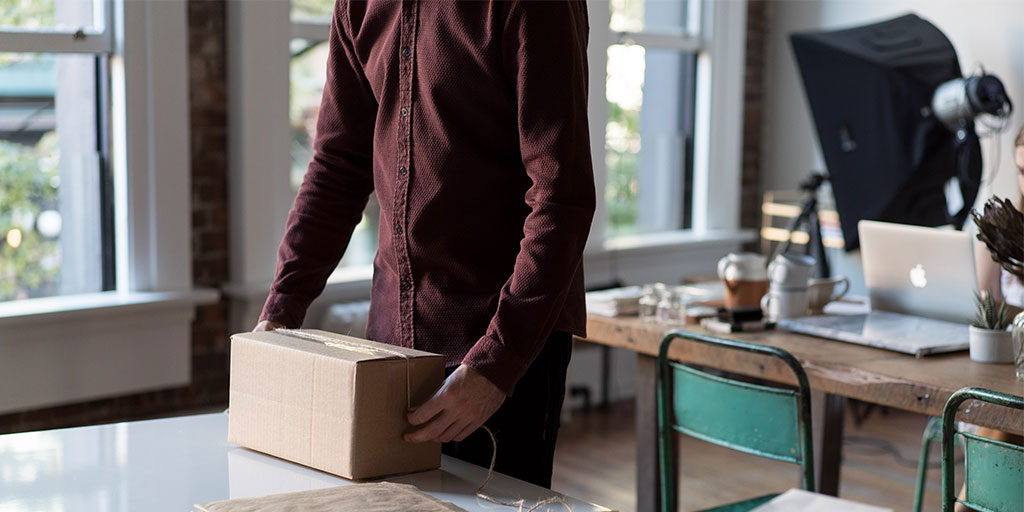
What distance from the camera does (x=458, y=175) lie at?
1.62m

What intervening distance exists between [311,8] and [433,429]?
287 centimetres

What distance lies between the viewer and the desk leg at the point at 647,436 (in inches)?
111

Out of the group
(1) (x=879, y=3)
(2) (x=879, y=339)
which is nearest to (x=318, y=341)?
(2) (x=879, y=339)

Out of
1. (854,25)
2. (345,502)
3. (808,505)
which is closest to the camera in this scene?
(808,505)

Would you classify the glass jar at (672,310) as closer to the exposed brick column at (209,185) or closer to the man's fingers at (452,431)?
the man's fingers at (452,431)

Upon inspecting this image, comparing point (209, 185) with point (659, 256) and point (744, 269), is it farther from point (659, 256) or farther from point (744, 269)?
point (659, 256)

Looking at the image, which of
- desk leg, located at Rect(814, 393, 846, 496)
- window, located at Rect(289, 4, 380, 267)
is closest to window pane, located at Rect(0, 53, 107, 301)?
window, located at Rect(289, 4, 380, 267)

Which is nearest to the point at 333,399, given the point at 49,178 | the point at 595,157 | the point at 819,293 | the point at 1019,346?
the point at 1019,346

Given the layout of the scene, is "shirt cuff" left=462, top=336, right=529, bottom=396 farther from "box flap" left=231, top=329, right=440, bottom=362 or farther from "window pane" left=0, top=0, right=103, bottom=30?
"window pane" left=0, top=0, right=103, bottom=30

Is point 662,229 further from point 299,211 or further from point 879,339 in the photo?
point 299,211

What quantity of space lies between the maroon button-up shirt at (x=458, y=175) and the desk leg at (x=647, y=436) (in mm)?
1130

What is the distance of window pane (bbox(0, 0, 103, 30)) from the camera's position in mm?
3309

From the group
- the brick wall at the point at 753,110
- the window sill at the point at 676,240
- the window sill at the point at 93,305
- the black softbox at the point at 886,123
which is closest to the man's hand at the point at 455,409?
the window sill at the point at 93,305

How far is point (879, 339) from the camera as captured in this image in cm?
252
